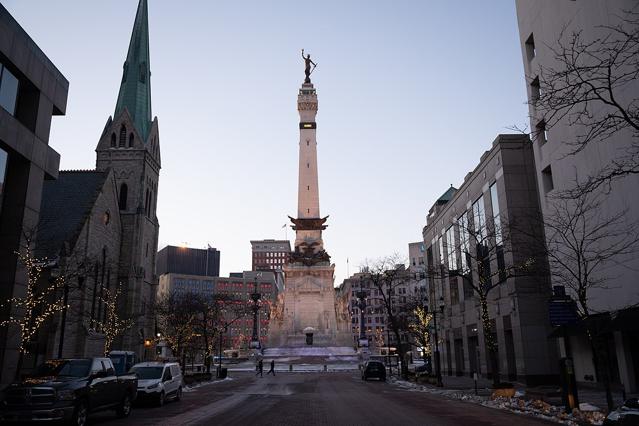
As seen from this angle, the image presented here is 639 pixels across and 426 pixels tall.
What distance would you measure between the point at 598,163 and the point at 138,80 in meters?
64.2

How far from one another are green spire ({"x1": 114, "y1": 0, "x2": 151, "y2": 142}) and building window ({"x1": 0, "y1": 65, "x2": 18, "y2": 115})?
48474mm

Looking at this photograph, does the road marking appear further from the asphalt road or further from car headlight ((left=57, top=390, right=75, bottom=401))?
car headlight ((left=57, top=390, right=75, bottom=401))

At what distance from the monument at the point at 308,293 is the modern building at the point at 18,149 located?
54727mm

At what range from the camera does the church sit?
45844mm

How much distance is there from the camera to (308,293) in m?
79.6

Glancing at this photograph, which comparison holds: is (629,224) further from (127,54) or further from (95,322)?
(127,54)

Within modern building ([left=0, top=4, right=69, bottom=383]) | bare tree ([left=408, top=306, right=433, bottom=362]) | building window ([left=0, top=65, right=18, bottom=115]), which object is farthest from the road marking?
bare tree ([left=408, top=306, right=433, bottom=362])

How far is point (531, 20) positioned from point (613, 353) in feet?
65.2

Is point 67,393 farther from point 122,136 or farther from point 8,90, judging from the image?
point 122,136

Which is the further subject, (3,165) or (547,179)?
(547,179)

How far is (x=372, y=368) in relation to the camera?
41312 mm

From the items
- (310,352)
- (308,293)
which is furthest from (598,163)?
(308,293)

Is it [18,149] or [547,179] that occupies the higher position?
[547,179]

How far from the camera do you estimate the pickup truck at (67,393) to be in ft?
43.2
